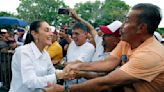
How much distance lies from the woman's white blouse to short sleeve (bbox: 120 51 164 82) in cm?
134

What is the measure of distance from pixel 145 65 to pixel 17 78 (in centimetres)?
179

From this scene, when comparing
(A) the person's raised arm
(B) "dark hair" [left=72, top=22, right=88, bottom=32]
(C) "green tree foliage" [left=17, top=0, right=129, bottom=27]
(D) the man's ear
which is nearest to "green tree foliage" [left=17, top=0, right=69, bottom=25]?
(C) "green tree foliage" [left=17, top=0, right=129, bottom=27]

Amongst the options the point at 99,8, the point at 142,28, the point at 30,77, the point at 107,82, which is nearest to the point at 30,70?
the point at 30,77

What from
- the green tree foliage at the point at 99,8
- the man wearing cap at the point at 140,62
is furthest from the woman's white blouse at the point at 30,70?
the green tree foliage at the point at 99,8

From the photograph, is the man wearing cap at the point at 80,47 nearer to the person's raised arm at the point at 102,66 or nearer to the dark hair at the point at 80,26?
the dark hair at the point at 80,26

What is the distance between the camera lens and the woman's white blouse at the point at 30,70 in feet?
11.8

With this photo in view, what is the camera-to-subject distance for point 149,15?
8.33 ft

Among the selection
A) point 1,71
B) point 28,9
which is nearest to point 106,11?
point 28,9

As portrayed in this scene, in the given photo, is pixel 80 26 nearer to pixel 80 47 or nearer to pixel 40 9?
pixel 80 47

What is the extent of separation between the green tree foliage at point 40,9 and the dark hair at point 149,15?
81.4m

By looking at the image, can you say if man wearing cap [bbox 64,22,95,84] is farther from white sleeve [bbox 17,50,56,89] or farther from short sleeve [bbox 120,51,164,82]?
short sleeve [bbox 120,51,164,82]

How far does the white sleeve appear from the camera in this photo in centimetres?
360

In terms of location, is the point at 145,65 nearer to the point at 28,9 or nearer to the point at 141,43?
the point at 141,43

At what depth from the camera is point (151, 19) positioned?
2.55 meters
